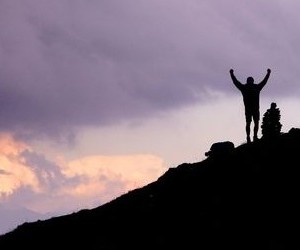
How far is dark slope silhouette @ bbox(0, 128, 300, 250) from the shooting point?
19500 millimetres

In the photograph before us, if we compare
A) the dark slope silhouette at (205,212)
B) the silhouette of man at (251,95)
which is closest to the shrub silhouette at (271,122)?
the dark slope silhouette at (205,212)

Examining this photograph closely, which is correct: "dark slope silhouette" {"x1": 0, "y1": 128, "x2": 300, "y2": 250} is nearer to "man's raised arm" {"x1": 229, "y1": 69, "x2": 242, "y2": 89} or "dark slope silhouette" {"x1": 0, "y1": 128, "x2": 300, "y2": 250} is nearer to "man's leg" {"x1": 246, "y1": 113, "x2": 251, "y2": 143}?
"man's leg" {"x1": 246, "y1": 113, "x2": 251, "y2": 143}

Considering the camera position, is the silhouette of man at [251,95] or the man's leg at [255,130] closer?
the silhouette of man at [251,95]

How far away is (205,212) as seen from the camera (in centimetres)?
2234

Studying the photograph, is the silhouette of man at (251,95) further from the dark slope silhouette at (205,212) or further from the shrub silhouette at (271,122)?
the shrub silhouette at (271,122)

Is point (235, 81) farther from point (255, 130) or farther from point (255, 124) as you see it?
point (255, 130)

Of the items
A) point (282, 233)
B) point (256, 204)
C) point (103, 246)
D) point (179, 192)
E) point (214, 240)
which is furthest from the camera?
point (179, 192)

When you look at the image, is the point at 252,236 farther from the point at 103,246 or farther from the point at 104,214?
the point at 104,214

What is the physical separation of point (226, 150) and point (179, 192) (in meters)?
4.71

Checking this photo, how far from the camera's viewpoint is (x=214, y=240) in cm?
1956

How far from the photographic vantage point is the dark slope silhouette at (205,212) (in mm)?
19500

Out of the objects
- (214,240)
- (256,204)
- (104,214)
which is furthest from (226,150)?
(214,240)

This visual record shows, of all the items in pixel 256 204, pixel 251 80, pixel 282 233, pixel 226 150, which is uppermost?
pixel 251 80

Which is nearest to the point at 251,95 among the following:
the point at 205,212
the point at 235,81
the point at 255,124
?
the point at 235,81
